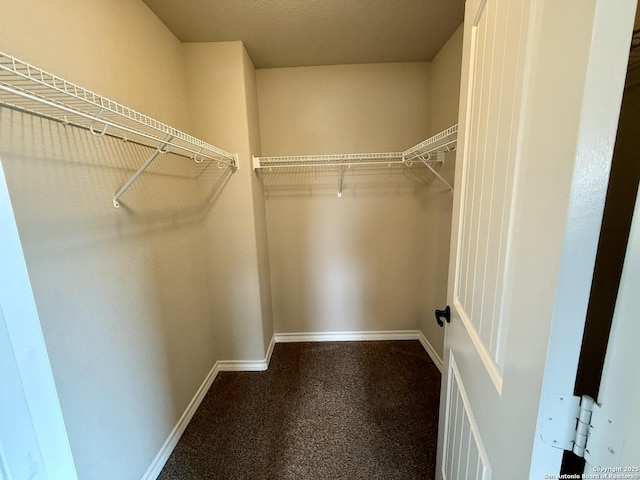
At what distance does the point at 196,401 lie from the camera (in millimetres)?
1847

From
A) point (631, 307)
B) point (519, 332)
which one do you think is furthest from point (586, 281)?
point (519, 332)

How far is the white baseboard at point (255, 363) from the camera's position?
1479 mm

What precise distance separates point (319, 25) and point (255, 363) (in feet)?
8.16

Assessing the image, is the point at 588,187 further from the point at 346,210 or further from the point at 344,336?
the point at 344,336

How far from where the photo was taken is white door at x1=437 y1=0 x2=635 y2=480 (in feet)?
1.17

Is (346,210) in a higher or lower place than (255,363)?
higher

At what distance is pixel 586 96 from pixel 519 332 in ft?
1.31

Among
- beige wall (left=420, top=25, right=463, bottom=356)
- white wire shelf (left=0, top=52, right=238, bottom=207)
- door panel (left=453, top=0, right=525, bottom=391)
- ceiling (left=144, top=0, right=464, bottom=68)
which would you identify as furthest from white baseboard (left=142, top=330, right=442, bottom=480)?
ceiling (left=144, top=0, right=464, bottom=68)

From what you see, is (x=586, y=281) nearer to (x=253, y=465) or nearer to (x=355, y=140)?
(x=253, y=465)

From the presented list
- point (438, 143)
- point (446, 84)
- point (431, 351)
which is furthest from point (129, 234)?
point (431, 351)

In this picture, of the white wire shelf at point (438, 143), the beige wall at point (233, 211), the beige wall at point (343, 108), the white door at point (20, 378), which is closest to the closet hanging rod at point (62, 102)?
the white door at point (20, 378)

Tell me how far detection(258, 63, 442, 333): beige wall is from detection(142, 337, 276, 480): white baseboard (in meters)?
0.44

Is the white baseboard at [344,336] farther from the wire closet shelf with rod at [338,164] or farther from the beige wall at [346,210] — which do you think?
the wire closet shelf with rod at [338,164]

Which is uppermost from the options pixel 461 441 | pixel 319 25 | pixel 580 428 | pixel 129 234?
pixel 319 25
